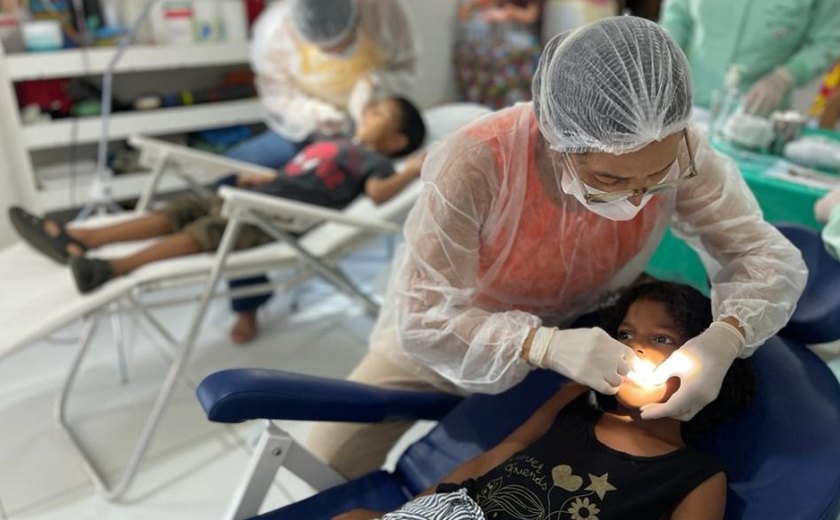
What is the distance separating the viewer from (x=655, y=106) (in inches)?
33.1

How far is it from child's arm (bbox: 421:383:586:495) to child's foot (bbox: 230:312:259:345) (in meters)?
1.41

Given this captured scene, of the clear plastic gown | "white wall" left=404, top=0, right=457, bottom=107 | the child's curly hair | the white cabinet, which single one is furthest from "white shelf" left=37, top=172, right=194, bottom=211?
the child's curly hair

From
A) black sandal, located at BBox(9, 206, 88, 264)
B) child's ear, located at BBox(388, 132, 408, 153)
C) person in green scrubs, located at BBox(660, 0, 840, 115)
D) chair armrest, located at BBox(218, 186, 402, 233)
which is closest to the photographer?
chair armrest, located at BBox(218, 186, 402, 233)

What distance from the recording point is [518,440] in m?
1.14

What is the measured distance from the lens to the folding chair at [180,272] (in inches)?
62.9

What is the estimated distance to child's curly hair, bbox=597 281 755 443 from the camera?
1047 millimetres

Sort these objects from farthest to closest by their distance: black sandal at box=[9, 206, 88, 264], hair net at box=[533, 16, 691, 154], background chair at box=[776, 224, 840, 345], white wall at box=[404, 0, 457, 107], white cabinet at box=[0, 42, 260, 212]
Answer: white wall at box=[404, 0, 457, 107] → white cabinet at box=[0, 42, 260, 212] → black sandal at box=[9, 206, 88, 264] → background chair at box=[776, 224, 840, 345] → hair net at box=[533, 16, 691, 154]

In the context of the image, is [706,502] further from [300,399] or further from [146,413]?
[146,413]

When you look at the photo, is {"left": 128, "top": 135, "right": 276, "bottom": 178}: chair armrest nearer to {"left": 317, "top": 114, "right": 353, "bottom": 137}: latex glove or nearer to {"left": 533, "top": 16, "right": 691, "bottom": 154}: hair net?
{"left": 317, "top": 114, "right": 353, "bottom": 137}: latex glove

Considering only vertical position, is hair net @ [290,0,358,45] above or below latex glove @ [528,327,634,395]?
→ above

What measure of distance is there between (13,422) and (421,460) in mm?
1435

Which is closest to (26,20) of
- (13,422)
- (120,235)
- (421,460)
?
(120,235)

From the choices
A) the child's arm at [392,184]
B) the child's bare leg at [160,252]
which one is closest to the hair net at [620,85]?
the child's arm at [392,184]

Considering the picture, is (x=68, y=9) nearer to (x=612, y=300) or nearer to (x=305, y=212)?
(x=305, y=212)
